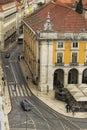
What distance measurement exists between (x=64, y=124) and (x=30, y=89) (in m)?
25.2

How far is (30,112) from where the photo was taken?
9225 centimetres

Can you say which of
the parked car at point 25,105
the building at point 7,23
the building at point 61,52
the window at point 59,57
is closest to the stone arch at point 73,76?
the building at point 61,52

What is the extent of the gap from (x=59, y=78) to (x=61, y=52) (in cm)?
865

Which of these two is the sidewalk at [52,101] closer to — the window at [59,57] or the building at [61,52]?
the building at [61,52]

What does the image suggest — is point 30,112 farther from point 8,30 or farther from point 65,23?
point 8,30

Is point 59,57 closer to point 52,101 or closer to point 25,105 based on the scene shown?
point 52,101

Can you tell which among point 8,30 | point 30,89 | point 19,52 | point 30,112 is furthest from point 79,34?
point 8,30

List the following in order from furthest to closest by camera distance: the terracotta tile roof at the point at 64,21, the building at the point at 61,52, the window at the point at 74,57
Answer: the terracotta tile roof at the point at 64,21
the window at the point at 74,57
the building at the point at 61,52

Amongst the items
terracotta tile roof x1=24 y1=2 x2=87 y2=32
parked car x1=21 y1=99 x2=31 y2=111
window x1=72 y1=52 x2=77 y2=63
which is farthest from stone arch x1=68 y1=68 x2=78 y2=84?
parked car x1=21 y1=99 x2=31 y2=111

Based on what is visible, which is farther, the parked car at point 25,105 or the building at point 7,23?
the building at point 7,23

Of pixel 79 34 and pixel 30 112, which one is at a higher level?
pixel 79 34

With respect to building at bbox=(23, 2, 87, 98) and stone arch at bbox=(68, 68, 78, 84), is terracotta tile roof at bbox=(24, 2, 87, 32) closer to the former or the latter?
building at bbox=(23, 2, 87, 98)

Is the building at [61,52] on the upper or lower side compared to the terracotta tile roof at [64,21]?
lower

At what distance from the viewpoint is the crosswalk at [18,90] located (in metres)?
106
